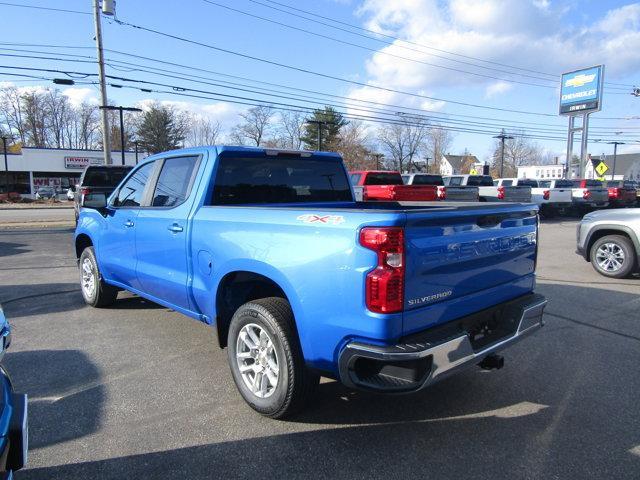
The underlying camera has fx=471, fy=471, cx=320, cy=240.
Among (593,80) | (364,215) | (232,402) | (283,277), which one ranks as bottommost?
(232,402)

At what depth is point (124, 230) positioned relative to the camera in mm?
5090

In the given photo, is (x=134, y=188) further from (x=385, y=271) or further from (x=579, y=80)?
(x=579, y=80)

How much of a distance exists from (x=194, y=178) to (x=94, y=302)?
2955 mm

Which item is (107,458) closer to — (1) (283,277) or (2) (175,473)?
(2) (175,473)

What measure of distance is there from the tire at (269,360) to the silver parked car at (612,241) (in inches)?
280

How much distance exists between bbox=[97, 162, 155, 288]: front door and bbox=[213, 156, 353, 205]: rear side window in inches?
47.1

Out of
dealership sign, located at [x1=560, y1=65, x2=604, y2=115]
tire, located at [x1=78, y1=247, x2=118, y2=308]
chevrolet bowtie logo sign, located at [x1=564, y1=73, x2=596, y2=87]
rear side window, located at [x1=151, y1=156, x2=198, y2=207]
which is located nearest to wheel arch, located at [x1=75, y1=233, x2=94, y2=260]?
tire, located at [x1=78, y1=247, x2=118, y2=308]

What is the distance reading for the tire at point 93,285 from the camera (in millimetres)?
5926

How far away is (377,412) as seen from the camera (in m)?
3.50

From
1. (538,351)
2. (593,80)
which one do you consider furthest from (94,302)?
(593,80)

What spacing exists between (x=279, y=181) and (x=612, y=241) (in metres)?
6.66

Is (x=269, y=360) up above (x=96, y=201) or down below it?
below

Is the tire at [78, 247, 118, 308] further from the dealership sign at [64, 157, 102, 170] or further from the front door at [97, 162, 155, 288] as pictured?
the dealership sign at [64, 157, 102, 170]

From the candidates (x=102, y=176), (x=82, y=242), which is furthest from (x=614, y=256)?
(x=102, y=176)
